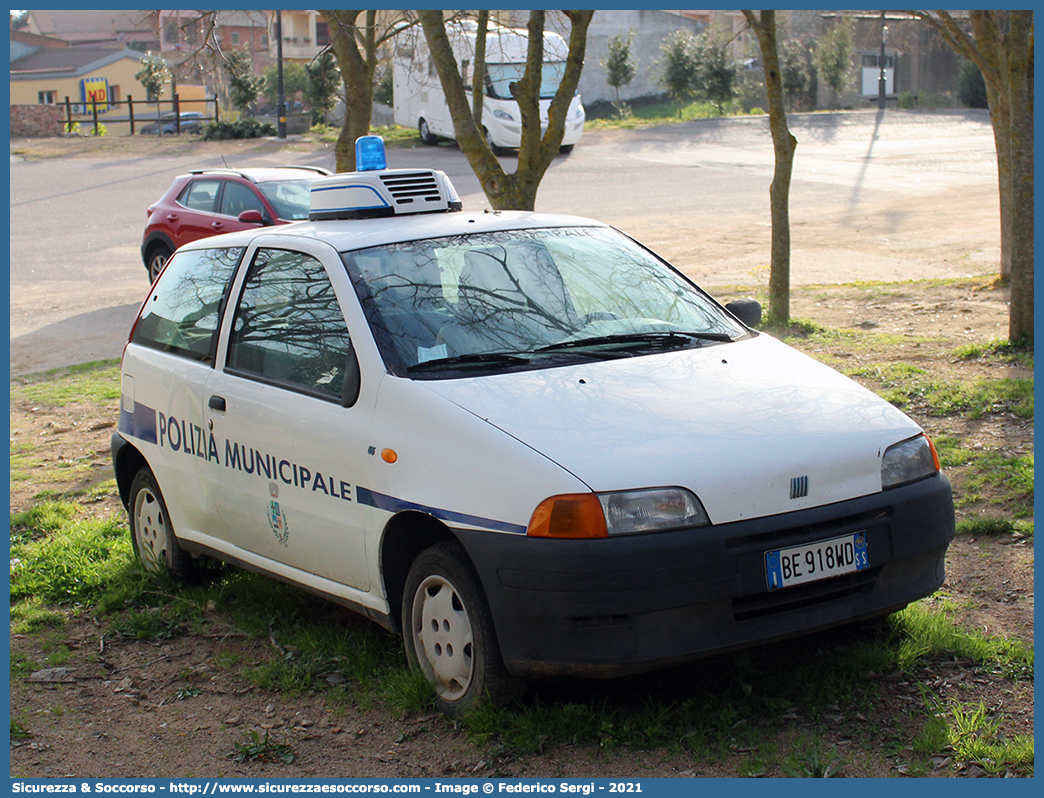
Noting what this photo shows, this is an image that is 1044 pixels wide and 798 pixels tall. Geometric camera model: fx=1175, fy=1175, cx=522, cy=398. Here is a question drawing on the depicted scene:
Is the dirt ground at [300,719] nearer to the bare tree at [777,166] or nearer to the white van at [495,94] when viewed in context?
the bare tree at [777,166]

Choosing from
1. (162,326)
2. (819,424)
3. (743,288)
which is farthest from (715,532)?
(743,288)

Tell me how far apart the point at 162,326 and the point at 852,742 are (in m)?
3.68

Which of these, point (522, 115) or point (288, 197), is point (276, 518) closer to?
point (522, 115)

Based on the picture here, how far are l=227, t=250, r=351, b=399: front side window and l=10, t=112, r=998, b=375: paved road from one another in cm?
705

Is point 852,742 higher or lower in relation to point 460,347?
lower

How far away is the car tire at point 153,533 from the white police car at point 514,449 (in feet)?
0.14

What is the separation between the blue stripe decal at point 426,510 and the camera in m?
3.63

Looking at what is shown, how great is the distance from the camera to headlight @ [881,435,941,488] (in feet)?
12.9

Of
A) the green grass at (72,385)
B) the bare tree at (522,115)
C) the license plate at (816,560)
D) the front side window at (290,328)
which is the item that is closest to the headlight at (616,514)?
the license plate at (816,560)

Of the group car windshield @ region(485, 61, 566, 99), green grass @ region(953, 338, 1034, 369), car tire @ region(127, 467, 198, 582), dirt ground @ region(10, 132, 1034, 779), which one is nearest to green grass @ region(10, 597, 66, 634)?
dirt ground @ region(10, 132, 1034, 779)

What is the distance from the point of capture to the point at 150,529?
579cm

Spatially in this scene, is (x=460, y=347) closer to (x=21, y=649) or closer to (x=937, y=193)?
(x=21, y=649)

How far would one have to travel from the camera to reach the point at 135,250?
18828 mm

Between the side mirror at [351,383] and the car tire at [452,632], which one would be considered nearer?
the car tire at [452,632]
